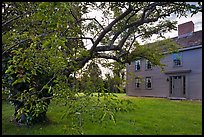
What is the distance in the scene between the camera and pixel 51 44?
2.20m

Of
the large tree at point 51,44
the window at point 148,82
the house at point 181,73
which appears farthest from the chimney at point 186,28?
the large tree at point 51,44

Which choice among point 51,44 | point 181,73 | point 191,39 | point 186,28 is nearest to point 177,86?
point 181,73

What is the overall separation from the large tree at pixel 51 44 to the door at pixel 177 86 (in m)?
11.4

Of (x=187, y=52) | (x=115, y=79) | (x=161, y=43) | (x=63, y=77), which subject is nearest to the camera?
(x=63, y=77)

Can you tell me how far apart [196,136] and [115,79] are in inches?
93.5

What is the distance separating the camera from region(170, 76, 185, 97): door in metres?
17.9

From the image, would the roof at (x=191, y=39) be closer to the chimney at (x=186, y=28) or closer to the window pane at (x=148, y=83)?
the chimney at (x=186, y=28)

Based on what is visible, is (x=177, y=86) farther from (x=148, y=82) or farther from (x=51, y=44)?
(x=51, y=44)

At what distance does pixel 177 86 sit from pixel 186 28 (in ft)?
15.5

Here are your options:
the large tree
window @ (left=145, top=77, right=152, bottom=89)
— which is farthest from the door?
the large tree

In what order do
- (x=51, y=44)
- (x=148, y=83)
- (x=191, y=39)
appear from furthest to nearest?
1. (x=148, y=83)
2. (x=191, y=39)
3. (x=51, y=44)

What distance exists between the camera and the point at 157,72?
20.0 metres

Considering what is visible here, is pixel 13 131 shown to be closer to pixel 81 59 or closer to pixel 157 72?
pixel 81 59

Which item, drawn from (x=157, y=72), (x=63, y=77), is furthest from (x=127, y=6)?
(x=157, y=72)
